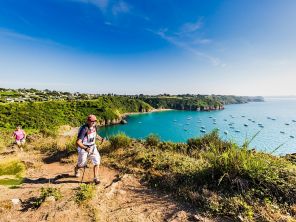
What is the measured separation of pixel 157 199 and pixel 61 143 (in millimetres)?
6524

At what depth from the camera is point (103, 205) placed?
3.81m

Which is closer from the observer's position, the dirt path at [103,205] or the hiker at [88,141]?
the dirt path at [103,205]

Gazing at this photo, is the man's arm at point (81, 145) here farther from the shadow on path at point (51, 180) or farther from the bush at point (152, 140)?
the bush at point (152, 140)

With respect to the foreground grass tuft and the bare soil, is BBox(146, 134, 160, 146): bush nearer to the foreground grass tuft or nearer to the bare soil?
the foreground grass tuft

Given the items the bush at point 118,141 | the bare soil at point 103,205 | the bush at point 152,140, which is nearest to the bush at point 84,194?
the bare soil at point 103,205

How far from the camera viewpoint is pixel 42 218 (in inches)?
131

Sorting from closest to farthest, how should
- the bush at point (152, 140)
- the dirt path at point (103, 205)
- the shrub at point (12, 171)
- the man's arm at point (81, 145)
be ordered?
1. the dirt path at point (103, 205)
2. the man's arm at point (81, 145)
3. the shrub at point (12, 171)
4. the bush at point (152, 140)

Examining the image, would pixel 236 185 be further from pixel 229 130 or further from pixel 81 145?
pixel 229 130

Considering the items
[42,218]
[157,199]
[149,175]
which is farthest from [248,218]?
[42,218]

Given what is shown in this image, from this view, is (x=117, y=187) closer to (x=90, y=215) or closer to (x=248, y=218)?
(x=90, y=215)

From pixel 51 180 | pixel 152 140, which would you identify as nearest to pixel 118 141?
pixel 152 140

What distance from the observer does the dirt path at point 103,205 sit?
3395 millimetres

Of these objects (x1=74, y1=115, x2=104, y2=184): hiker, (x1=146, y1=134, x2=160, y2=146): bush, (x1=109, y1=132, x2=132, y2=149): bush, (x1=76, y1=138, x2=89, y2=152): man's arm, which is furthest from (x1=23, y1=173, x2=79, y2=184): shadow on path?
(x1=146, y1=134, x2=160, y2=146): bush

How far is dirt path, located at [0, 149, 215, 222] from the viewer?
3.39 metres
